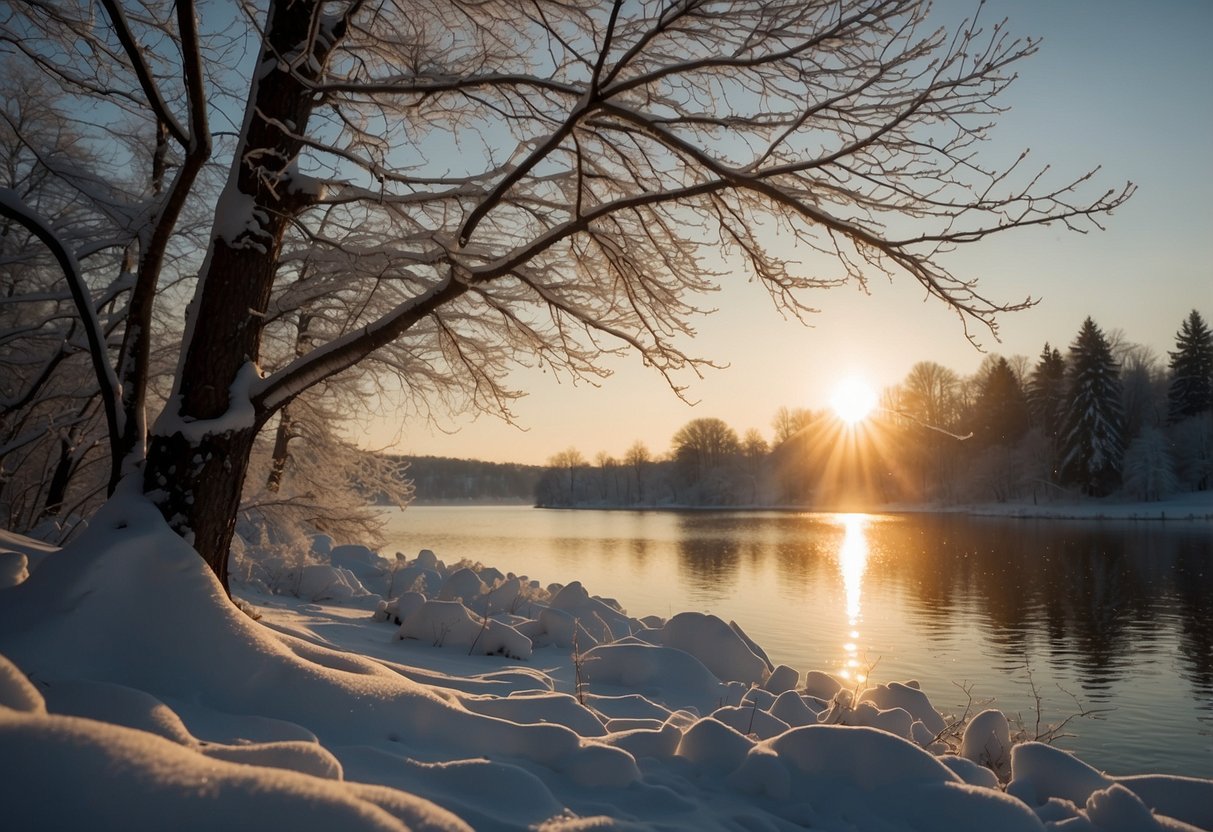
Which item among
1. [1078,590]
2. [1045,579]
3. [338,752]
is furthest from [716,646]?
[1045,579]

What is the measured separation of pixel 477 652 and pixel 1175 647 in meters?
12.6

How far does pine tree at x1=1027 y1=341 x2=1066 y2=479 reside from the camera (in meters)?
48.9

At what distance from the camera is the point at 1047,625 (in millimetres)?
14375

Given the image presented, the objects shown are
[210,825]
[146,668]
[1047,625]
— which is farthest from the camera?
[1047,625]

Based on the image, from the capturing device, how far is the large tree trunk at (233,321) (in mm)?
3973

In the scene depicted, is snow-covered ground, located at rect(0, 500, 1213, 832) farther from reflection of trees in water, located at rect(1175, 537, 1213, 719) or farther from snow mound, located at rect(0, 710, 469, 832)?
reflection of trees in water, located at rect(1175, 537, 1213, 719)

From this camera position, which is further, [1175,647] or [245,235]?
[1175,647]

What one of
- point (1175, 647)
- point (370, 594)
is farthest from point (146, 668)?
point (1175, 647)

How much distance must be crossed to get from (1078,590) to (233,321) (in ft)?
66.0

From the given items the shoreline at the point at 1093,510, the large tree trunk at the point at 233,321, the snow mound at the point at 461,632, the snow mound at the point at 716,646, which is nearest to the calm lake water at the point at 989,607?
the snow mound at the point at 716,646

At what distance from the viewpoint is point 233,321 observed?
13.8 ft

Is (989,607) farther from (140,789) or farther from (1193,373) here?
(1193,373)

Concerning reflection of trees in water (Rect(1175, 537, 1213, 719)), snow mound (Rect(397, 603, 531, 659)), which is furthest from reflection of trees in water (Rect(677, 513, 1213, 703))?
snow mound (Rect(397, 603, 531, 659))

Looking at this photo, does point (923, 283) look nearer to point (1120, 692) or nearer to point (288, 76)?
point (288, 76)
